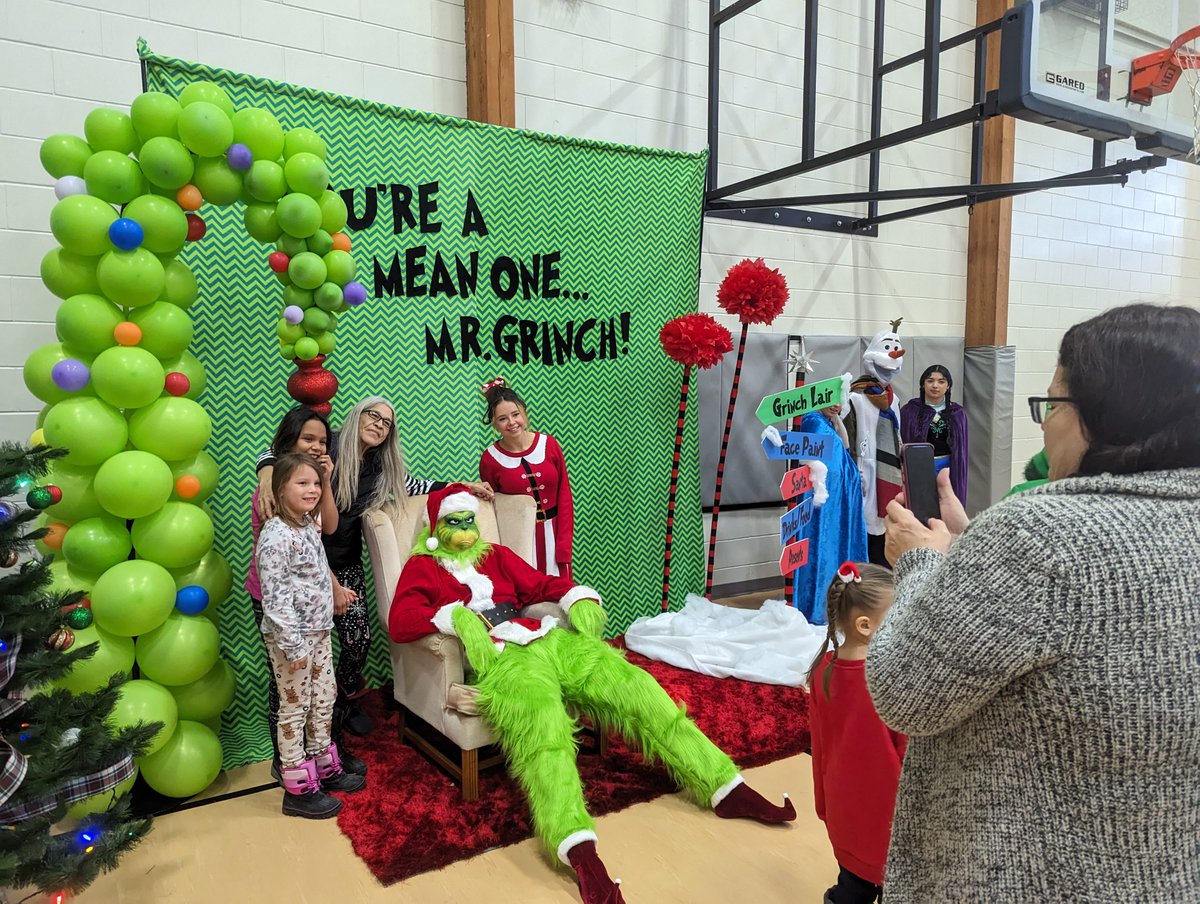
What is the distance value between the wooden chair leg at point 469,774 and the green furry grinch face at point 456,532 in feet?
2.26

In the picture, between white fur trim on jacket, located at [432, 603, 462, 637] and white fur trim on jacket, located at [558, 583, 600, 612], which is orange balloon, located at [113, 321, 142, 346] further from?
white fur trim on jacket, located at [558, 583, 600, 612]

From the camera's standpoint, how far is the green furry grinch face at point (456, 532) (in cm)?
291

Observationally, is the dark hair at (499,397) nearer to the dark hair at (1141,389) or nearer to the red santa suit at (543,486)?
the red santa suit at (543,486)

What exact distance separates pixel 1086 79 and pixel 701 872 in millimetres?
2967

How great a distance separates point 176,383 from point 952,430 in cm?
389

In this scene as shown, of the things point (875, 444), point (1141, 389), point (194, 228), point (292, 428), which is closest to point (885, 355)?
point (875, 444)

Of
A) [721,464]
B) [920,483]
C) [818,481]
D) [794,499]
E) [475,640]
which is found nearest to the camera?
[920,483]

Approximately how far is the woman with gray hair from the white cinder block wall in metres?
1.25

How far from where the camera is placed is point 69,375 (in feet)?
7.65

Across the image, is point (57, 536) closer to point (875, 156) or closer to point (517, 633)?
point (517, 633)

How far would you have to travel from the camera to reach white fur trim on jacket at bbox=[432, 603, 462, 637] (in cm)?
270

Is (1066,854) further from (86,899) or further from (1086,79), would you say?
(1086,79)

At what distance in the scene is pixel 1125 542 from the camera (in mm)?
902

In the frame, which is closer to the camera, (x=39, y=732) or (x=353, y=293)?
(x=39, y=732)
